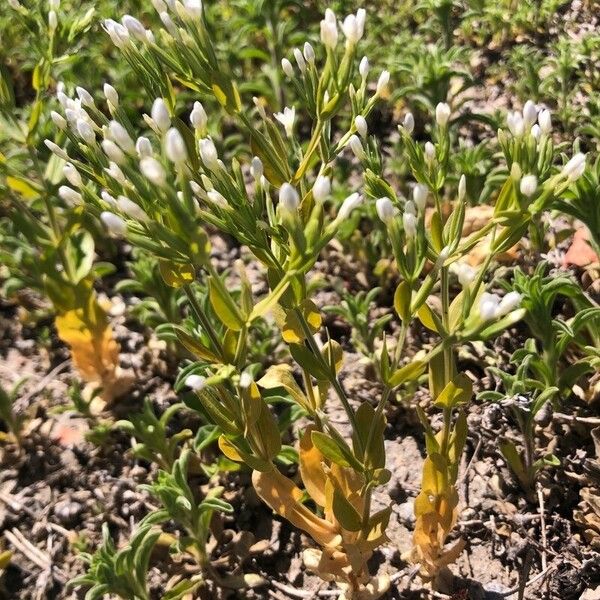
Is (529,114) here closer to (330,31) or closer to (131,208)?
(330,31)

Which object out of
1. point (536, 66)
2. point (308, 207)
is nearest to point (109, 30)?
point (308, 207)

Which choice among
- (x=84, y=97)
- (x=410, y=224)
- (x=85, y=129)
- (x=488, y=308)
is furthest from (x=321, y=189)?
(x=84, y=97)

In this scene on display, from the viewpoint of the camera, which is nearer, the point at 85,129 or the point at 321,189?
the point at 321,189

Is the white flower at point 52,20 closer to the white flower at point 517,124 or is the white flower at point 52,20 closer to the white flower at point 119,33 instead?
the white flower at point 119,33

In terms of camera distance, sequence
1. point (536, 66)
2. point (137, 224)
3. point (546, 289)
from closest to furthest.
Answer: point (137, 224), point (546, 289), point (536, 66)

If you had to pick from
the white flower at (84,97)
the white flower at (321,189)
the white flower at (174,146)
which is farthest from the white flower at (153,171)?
the white flower at (84,97)

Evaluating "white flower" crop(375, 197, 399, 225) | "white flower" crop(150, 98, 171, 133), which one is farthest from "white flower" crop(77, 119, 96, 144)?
"white flower" crop(375, 197, 399, 225)

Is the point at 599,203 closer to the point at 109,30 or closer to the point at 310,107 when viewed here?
the point at 310,107
